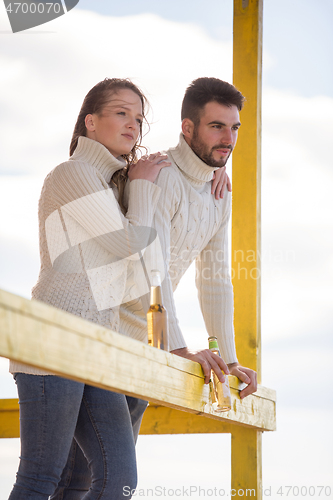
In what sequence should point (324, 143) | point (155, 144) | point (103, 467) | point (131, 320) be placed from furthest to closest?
1. point (324, 143)
2. point (155, 144)
3. point (131, 320)
4. point (103, 467)

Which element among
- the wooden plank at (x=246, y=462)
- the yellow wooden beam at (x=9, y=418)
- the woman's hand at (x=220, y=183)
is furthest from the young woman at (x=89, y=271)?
the yellow wooden beam at (x=9, y=418)

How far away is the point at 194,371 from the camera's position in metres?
1.53

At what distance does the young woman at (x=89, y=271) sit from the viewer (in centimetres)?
139

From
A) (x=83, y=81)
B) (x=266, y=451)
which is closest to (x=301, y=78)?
(x=83, y=81)

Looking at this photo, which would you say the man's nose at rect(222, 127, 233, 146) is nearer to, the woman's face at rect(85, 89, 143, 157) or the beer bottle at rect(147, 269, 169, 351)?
the woman's face at rect(85, 89, 143, 157)

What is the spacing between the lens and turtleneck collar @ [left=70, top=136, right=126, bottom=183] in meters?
1.70

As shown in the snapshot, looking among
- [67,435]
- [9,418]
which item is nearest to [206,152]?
[67,435]

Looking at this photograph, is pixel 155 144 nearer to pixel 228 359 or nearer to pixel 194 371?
pixel 228 359

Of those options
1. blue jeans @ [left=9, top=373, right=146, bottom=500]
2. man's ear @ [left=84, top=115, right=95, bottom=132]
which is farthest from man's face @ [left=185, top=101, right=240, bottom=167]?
blue jeans @ [left=9, top=373, right=146, bottom=500]

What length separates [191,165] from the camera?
2006 millimetres

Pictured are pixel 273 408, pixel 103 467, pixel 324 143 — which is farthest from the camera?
pixel 324 143

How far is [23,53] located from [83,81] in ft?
1.10

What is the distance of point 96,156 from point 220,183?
23.0 inches

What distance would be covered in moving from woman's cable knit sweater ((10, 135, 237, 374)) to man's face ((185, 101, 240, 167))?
35 millimetres
